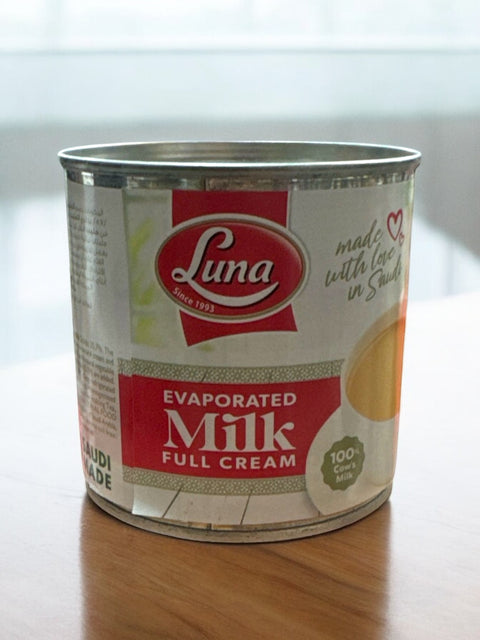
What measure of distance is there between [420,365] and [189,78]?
52.7 inches

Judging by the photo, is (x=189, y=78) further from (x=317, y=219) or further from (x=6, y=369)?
(x=317, y=219)

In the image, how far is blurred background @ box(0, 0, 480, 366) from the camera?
5.97 feet

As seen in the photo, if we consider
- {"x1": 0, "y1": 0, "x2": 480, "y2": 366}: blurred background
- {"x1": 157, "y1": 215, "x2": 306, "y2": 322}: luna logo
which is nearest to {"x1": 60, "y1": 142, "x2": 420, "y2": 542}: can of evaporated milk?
{"x1": 157, "y1": 215, "x2": 306, "y2": 322}: luna logo

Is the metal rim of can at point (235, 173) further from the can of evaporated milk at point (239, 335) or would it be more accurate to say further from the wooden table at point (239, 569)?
the wooden table at point (239, 569)

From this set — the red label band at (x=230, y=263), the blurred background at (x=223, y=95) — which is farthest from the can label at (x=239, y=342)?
the blurred background at (x=223, y=95)

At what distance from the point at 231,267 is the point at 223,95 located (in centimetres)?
171

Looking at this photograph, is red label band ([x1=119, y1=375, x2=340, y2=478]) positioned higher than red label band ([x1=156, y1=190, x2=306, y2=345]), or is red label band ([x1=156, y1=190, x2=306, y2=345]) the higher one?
red label band ([x1=156, y1=190, x2=306, y2=345])

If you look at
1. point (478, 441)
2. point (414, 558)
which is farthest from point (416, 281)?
point (414, 558)

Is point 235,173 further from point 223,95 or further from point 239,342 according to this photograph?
point 223,95

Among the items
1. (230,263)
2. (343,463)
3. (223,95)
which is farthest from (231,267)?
(223,95)

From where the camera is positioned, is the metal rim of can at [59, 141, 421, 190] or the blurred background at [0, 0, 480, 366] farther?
the blurred background at [0, 0, 480, 366]

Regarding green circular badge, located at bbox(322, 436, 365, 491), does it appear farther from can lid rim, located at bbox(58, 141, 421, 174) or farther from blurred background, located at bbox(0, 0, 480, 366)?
blurred background, located at bbox(0, 0, 480, 366)

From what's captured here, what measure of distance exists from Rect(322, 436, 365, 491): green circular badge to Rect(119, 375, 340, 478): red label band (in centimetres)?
1

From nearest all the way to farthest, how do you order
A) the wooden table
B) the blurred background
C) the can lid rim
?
the wooden table < the can lid rim < the blurred background
